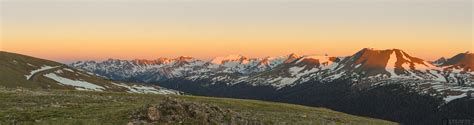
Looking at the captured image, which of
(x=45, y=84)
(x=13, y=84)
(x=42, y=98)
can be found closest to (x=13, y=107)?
(x=42, y=98)

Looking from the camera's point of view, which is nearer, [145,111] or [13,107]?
[145,111]

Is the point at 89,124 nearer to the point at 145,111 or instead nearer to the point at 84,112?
the point at 145,111

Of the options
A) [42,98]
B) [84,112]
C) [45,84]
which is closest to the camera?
[84,112]

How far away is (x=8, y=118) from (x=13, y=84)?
13474 cm

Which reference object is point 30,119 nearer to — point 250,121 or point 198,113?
point 198,113

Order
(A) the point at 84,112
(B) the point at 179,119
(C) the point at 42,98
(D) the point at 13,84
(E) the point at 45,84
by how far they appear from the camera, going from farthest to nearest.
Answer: (E) the point at 45,84
(D) the point at 13,84
(C) the point at 42,98
(A) the point at 84,112
(B) the point at 179,119

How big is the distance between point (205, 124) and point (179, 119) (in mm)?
1845

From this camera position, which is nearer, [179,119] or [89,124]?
[89,124]

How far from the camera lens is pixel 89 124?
32.7 metres

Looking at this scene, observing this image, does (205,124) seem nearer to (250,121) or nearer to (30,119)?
(250,121)

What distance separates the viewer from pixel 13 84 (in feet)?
518

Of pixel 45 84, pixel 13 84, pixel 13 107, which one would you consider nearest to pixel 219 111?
pixel 13 107

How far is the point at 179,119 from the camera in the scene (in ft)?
116

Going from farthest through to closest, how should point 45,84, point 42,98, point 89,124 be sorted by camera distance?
point 45,84 → point 42,98 → point 89,124
